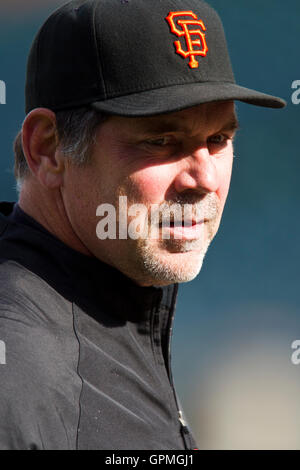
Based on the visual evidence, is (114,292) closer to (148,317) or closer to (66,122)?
(148,317)

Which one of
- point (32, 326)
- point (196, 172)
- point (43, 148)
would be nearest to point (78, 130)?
point (43, 148)

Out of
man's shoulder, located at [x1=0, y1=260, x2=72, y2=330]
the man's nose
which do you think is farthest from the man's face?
man's shoulder, located at [x1=0, y1=260, x2=72, y2=330]

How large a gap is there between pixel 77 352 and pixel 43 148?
379mm

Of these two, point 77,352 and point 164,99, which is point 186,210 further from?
point 77,352

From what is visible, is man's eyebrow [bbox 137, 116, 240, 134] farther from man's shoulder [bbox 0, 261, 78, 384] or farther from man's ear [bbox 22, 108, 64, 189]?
man's shoulder [bbox 0, 261, 78, 384]

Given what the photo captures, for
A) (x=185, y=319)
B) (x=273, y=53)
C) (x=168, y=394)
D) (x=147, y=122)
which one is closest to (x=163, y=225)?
(x=147, y=122)

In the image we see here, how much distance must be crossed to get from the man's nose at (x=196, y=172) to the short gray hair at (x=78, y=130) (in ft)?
0.52

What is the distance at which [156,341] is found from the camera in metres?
1.35

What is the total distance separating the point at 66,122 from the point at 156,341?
1.45 ft

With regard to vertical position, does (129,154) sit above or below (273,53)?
below

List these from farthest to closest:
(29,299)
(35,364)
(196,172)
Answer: (196,172) < (29,299) < (35,364)

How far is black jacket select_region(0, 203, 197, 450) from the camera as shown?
0.96m

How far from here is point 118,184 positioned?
1.21 metres

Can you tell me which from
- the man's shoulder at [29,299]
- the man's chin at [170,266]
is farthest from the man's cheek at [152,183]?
the man's shoulder at [29,299]
